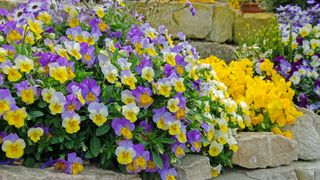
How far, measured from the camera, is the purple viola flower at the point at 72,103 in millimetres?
1940

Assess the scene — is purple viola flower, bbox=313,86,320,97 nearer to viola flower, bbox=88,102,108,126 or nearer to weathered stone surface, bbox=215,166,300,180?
weathered stone surface, bbox=215,166,300,180

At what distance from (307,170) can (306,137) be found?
0.81ft

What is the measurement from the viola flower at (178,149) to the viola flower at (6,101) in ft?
2.01

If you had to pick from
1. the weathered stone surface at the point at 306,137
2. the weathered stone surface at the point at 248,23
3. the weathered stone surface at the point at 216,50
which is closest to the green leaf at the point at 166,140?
the weathered stone surface at the point at 306,137

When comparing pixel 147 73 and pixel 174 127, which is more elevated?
pixel 147 73

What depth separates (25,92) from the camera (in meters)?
1.92

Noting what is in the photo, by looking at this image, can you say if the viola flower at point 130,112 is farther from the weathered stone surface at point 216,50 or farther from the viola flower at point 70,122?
the weathered stone surface at point 216,50

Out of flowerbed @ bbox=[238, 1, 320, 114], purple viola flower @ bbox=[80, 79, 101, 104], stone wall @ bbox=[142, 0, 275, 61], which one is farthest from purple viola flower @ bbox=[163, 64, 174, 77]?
stone wall @ bbox=[142, 0, 275, 61]

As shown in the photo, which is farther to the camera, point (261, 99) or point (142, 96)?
point (261, 99)

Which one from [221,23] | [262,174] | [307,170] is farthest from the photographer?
[221,23]

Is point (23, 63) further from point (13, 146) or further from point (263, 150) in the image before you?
point (263, 150)

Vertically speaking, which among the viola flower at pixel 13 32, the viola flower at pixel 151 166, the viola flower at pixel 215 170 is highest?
the viola flower at pixel 13 32

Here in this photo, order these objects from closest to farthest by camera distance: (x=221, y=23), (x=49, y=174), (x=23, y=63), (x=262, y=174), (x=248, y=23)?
(x=49, y=174) < (x=23, y=63) < (x=262, y=174) < (x=221, y=23) < (x=248, y=23)

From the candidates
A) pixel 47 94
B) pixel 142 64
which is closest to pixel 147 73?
pixel 142 64
